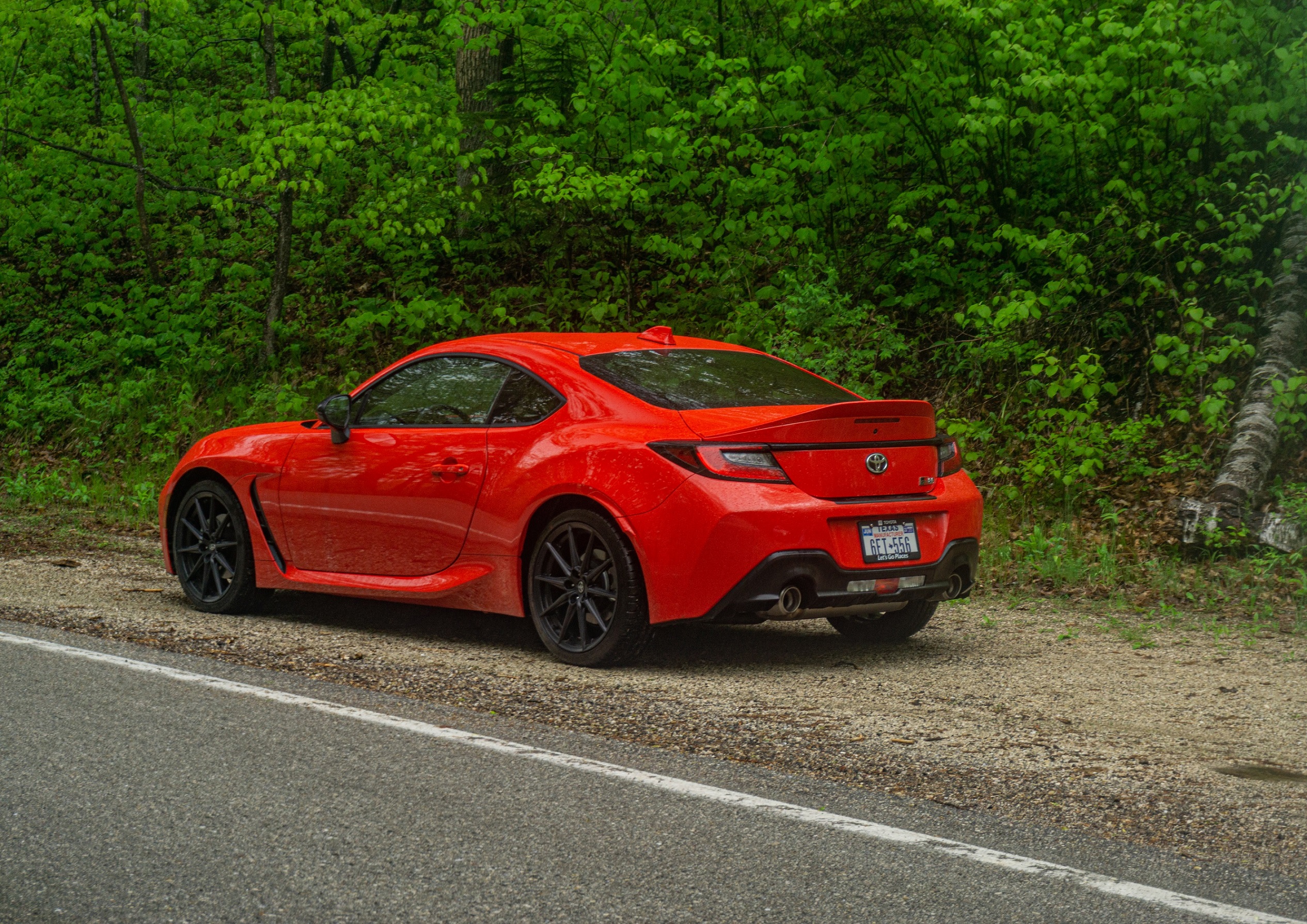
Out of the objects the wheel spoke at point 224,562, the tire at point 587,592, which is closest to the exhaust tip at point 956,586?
the tire at point 587,592

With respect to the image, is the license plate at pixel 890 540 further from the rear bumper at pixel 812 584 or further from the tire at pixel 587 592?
the tire at pixel 587 592

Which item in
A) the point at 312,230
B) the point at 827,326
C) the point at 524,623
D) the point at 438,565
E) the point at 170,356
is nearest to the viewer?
the point at 438,565

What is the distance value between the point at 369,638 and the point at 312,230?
42.0 ft

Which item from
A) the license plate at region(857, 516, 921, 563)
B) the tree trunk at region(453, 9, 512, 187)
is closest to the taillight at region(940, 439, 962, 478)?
the license plate at region(857, 516, 921, 563)

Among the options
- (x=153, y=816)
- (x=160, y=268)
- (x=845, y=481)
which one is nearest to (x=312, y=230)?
(x=160, y=268)

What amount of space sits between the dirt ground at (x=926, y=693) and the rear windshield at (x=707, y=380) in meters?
1.27

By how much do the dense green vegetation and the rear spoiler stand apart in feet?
13.2

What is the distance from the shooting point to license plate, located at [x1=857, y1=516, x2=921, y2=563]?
5.90m

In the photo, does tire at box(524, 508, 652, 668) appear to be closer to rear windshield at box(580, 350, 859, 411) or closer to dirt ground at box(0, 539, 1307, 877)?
dirt ground at box(0, 539, 1307, 877)

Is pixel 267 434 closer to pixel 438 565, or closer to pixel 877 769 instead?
pixel 438 565

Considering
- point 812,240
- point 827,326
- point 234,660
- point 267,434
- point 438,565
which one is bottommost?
point 234,660

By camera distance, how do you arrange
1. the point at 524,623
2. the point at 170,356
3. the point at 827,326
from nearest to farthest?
the point at 524,623 < the point at 827,326 < the point at 170,356

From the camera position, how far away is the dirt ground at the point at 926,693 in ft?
13.7

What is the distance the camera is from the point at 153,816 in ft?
12.7
